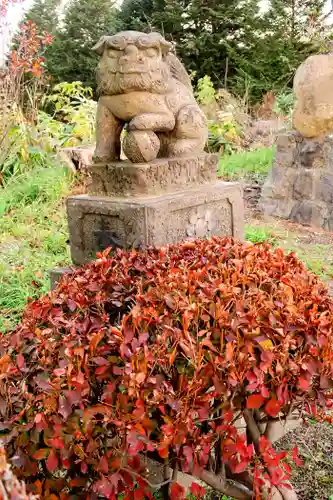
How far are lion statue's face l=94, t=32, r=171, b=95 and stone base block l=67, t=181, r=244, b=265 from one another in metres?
0.58

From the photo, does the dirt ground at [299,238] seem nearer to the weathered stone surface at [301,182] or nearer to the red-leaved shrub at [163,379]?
the weathered stone surface at [301,182]

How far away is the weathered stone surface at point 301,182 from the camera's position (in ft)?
19.6

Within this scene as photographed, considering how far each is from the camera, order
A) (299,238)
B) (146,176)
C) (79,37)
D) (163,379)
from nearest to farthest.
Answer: (163,379)
(146,176)
(299,238)
(79,37)

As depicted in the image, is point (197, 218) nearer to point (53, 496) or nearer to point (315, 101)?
point (53, 496)

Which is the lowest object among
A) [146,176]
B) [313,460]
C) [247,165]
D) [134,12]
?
[313,460]

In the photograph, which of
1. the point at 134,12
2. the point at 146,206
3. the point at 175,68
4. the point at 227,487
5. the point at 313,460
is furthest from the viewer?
the point at 134,12

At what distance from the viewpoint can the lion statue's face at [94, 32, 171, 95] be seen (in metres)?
2.75

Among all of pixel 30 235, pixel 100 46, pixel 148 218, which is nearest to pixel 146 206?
pixel 148 218

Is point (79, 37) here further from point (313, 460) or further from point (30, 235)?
point (313, 460)

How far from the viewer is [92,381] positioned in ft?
5.31

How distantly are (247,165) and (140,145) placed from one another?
5378 mm

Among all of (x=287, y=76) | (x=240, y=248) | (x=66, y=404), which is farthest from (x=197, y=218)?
(x=287, y=76)

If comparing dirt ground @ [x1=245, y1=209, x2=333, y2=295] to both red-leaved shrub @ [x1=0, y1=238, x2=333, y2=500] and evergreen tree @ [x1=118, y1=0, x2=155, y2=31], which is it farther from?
evergreen tree @ [x1=118, y1=0, x2=155, y2=31]

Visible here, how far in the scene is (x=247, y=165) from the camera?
7953 mm
